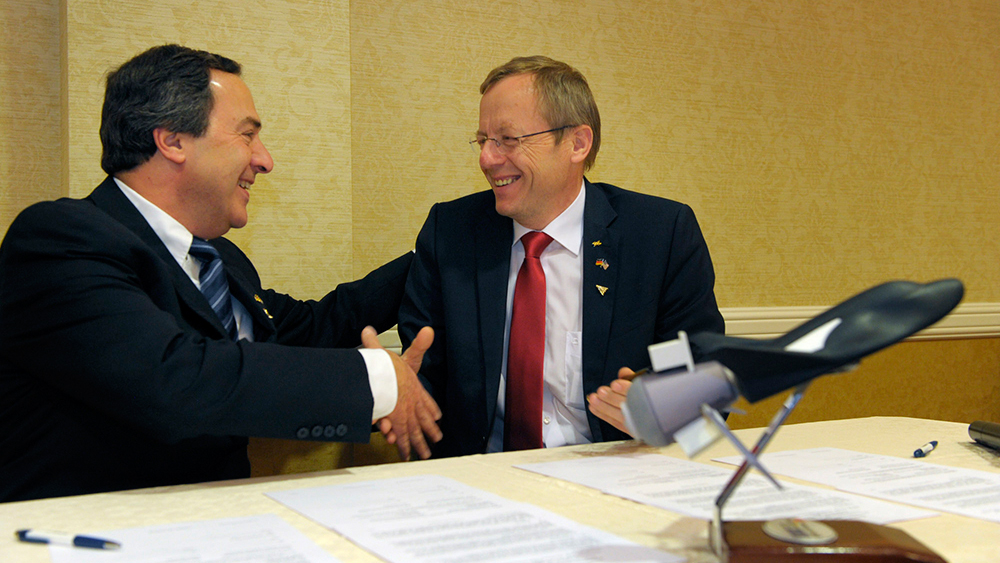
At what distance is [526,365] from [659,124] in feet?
4.42

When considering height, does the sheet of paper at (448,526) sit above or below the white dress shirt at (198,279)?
below

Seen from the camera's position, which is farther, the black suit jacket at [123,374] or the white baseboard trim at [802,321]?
the white baseboard trim at [802,321]

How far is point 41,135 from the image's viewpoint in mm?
2229

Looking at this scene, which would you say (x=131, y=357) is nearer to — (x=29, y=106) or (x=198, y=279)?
(x=198, y=279)

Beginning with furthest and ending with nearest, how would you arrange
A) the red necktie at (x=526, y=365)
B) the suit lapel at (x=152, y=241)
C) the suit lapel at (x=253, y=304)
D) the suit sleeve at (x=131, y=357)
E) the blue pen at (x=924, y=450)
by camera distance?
the red necktie at (x=526, y=365) < the suit lapel at (x=253, y=304) < the suit lapel at (x=152, y=241) < the blue pen at (x=924, y=450) < the suit sleeve at (x=131, y=357)

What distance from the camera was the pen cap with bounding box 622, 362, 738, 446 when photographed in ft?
2.57

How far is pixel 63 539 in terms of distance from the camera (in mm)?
921

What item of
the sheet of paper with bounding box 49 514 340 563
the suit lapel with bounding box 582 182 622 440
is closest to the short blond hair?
the suit lapel with bounding box 582 182 622 440

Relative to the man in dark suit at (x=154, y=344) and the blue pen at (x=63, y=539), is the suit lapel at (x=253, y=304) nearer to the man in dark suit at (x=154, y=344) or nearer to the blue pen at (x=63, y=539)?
the man in dark suit at (x=154, y=344)

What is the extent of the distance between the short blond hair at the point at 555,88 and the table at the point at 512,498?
3.44ft

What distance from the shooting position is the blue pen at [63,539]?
0.91 metres

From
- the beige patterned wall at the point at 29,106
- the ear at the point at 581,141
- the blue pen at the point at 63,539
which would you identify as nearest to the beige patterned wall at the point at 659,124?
the beige patterned wall at the point at 29,106

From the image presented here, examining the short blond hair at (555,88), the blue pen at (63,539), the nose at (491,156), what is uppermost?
the short blond hair at (555,88)

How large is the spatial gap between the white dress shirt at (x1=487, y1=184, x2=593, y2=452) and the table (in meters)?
0.46
